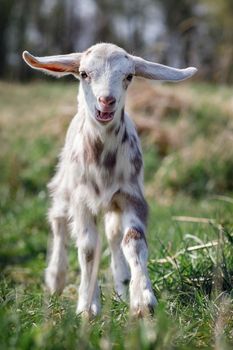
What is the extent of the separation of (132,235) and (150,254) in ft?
4.47

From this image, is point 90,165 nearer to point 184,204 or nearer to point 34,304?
point 34,304

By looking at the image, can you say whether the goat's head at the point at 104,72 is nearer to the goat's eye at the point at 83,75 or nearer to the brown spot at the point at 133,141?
the goat's eye at the point at 83,75

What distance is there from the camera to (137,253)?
4039 millimetres

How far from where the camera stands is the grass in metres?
2.94

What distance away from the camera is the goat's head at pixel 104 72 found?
4.03 metres

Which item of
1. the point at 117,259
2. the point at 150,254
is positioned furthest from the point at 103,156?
the point at 150,254

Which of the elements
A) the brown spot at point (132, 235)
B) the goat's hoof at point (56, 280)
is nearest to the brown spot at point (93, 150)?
the brown spot at point (132, 235)

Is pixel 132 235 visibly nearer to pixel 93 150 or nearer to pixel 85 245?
pixel 85 245

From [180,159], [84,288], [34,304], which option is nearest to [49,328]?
[34,304]

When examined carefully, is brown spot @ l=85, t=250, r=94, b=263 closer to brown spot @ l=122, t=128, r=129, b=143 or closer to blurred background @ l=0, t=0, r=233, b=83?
brown spot @ l=122, t=128, r=129, b=143

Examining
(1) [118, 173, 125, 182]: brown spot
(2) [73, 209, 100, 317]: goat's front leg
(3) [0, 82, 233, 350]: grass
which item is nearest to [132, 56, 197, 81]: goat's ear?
(1) [118, 173, 125, 182]: brown spot

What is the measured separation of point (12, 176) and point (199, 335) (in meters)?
6.87

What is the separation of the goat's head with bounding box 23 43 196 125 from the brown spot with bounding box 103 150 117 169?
0.26 meters

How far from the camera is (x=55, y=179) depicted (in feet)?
17.2
